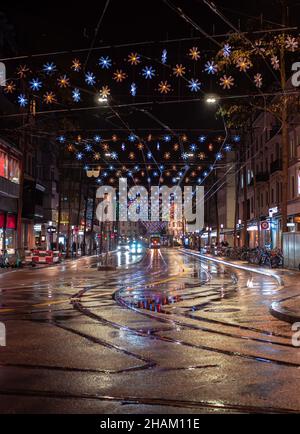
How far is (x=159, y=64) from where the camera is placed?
2042cm

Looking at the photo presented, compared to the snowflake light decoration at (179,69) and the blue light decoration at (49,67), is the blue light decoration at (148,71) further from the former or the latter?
the blue light decoration at (49,67)

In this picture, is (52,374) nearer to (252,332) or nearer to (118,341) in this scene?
(118,341)

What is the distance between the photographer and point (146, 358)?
30.1 ft

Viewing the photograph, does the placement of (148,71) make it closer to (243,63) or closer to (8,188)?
(243,63)

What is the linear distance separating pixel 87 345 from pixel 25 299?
8.91 m

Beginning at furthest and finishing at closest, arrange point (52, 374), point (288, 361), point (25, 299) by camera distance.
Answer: point (25, 299) < point (288, 361) < point (52, 374)

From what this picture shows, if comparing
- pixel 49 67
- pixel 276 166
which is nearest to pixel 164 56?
pixel 49 67
